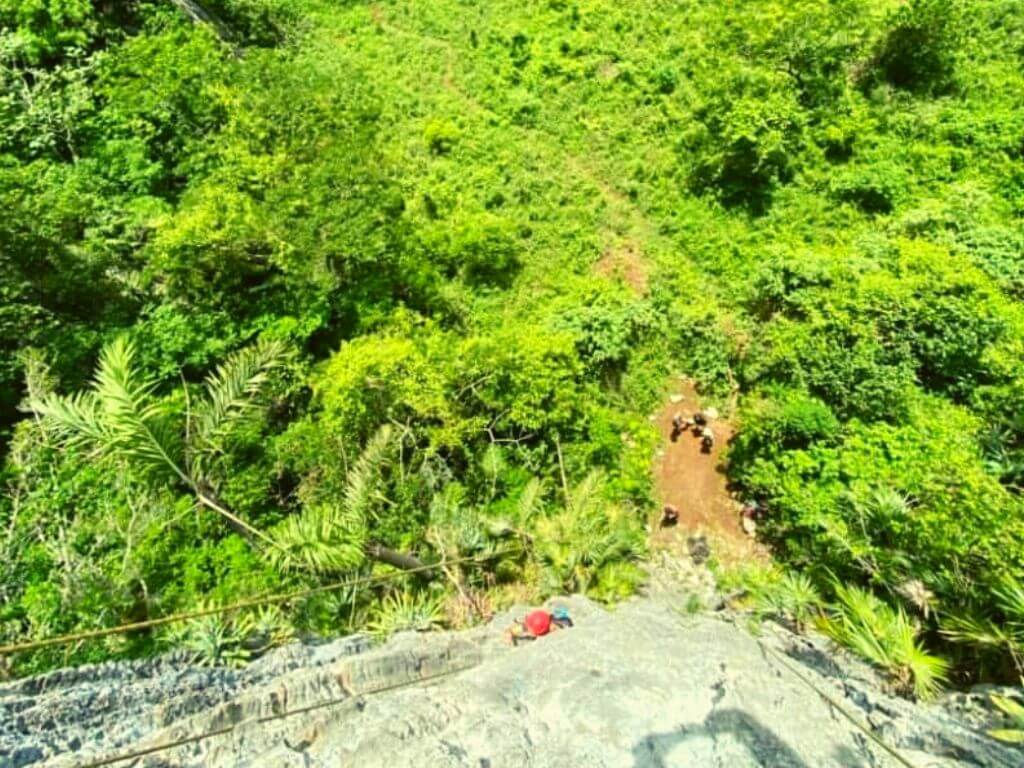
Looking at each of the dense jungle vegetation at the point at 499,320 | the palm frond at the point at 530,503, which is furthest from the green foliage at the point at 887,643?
the palm frond at the point at 530,503

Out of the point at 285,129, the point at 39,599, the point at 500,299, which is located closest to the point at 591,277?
the point at 500,299

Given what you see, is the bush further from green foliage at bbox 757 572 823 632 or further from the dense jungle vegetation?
green foliage at bbox 757 572 823 632

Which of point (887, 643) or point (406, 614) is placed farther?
point (406, 614)

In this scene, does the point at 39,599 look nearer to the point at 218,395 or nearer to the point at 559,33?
the point at 218,395

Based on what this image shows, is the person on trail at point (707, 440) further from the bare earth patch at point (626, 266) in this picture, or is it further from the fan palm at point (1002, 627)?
the fan palm at point (1002, 627)

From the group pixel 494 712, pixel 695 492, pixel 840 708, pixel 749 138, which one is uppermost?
pixel 749 138

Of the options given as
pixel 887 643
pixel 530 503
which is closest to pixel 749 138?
pixel 530 503

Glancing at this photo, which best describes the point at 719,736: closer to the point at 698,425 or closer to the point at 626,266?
the point at 698,425
